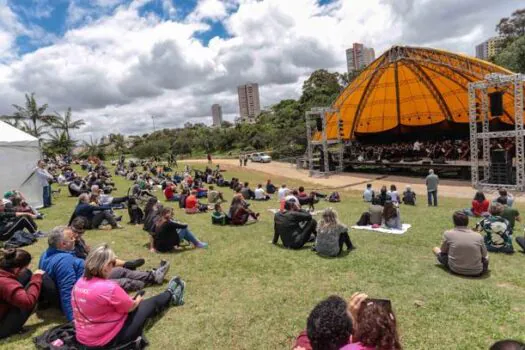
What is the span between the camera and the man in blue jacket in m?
4.50

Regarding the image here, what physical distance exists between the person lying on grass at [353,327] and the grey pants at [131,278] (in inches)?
143

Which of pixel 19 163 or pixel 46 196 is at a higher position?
pixel 19 163

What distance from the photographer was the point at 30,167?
498 inches

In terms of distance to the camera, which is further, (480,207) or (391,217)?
(480,207)

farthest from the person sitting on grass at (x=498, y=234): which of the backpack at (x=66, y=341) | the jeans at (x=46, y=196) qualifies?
the jeans at (x=46, y=196)

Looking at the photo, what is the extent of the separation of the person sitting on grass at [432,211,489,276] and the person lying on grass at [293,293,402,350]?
13.2 ft

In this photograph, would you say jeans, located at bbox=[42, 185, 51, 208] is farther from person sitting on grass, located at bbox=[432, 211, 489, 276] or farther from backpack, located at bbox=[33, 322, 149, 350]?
person sitting on grass, located at bbox=[432, 211, 489, 276]

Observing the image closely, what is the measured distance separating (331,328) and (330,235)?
15.0ft

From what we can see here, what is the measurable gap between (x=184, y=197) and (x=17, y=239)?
254 inches

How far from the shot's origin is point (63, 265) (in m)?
4.50

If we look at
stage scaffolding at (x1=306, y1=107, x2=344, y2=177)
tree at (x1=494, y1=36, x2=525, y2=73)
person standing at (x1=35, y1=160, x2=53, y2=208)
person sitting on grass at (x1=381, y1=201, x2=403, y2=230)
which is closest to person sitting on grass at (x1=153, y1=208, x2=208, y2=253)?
person sitting on grass at (x1=381, y1=201, x2=403, y2=230)

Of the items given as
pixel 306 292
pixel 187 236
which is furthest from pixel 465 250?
pixel 187 236

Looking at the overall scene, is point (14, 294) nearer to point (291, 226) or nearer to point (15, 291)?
point (15, 291)

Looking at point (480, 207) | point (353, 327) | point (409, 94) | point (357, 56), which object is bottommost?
point (480, 207)
